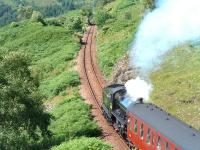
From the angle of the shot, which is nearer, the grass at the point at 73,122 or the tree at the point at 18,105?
the tree at the point at 18,105

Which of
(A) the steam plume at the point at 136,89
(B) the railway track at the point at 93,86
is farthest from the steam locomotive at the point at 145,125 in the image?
(B) the railway track at the point at 93,86

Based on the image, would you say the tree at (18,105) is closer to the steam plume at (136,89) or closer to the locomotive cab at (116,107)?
the locomotive cab at (116,107)

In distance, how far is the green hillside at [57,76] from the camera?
39750 millimetres

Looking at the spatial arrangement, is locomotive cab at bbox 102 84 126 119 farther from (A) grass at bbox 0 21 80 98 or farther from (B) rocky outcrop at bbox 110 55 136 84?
(A) grass at bbox 0 21 80 98

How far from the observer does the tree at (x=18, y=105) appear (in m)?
37.2

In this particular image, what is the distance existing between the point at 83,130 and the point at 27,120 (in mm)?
5112

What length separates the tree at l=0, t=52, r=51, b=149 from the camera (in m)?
37.2

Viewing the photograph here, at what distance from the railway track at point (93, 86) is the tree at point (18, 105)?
5.91 metres

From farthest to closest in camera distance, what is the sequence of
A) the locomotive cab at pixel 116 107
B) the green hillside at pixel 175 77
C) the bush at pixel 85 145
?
the green hillside at pixel 175 77 → the locomotive cab at pixel 116 107 → the bush at pixel 85 145

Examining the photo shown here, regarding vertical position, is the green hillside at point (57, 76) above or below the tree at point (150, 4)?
below

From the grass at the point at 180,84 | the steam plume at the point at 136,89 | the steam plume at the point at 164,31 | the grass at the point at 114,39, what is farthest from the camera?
the grass at the point at 114,39

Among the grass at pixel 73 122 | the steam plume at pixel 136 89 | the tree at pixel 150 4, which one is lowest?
the grass at pixel 73 122

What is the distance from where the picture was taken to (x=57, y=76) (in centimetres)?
7162

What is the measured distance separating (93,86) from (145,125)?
99.9 ft
